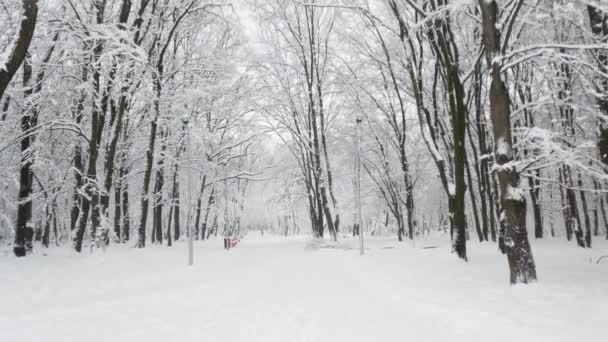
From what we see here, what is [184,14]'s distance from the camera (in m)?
14.8

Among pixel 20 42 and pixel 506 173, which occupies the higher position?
pixel 20 42

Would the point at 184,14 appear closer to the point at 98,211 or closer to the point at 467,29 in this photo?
the point at 98,211

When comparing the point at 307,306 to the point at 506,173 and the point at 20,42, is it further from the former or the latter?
the point at 20,42

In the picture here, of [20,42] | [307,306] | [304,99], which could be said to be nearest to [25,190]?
[20,42]

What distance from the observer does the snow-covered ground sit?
4480 mm

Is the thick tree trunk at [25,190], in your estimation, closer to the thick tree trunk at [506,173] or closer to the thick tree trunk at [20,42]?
the thick tree trunk at [20,42]

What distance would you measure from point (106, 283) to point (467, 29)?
1638 centimetres

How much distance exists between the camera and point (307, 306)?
6.16 metres

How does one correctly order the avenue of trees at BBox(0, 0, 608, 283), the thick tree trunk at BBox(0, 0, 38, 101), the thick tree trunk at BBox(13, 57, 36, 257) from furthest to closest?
the thick tree trunk at BBox(13, 57, 36, 257) < the avenue of trees at BBox(0, 0, 608, 283) < the thick tree trunk at BBox(0, 0, 38, 101)

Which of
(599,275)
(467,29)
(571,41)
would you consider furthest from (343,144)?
(599,275)

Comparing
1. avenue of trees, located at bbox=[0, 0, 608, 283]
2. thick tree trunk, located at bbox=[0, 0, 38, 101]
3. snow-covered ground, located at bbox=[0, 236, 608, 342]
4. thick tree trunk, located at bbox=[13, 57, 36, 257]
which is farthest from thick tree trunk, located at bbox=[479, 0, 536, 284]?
thick tree trunk, located at bbox=[13, 57, 36, 257]

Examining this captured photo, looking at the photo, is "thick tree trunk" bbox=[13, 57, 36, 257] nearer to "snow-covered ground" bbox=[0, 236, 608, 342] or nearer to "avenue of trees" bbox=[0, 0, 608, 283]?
"avenue of trees" bbox=[0, 0, 608, 283]

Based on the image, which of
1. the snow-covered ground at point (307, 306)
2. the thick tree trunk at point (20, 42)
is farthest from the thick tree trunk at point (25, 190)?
the thick tree trunk at point (20, 42)

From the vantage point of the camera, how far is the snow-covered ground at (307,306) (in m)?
4.48
